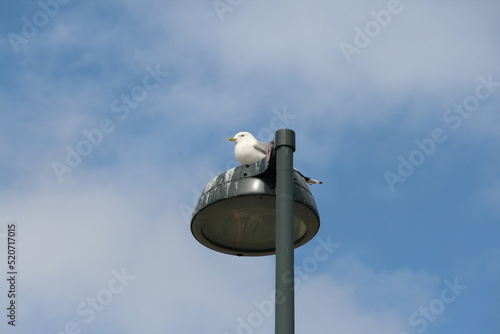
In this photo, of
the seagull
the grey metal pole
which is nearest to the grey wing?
the seagull

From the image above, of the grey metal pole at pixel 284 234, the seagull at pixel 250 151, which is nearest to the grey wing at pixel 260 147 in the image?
the seagull at pixel 250 151

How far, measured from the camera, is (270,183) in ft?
19.9

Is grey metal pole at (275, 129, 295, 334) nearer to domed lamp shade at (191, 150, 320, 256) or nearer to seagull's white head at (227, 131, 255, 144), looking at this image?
domed lamp shade at (191, 150, 320, 256)

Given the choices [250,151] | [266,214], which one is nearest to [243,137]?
[250,151]

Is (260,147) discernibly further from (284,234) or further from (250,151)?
(284,234)

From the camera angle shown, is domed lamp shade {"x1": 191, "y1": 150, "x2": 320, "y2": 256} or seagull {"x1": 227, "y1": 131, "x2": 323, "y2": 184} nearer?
domed lamp shade {"x1": 191, "y1": 150, "x2": 320, "y2": 256}

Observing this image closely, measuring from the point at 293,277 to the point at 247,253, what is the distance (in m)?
1.72

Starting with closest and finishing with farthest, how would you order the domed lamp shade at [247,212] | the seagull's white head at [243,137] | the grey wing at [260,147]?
1. the domed lamp shade at [247,212]
2. the grey wing at [260,147]
3. the seagull's white head at [243,137]

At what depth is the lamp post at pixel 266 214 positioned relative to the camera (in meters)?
5.21

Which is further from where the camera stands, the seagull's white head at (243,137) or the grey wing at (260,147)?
the seagull's white head at (243,137)

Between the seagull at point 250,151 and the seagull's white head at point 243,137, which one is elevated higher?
the seagull's white head at point 243,137

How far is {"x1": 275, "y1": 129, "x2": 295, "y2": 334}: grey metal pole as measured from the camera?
5062 mm

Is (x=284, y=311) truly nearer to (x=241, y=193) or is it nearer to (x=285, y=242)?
(x=285, y=242)

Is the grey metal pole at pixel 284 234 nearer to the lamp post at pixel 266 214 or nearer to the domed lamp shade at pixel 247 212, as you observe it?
the lamp post at pixel 266 214
